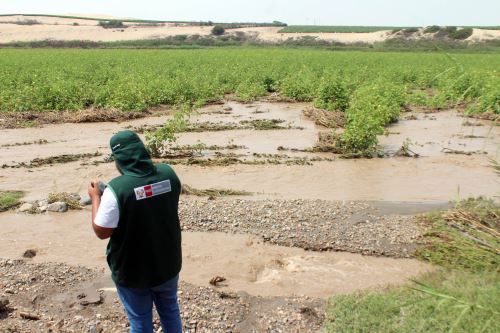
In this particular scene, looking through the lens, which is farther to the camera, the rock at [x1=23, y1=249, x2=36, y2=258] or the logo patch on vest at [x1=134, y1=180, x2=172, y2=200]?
the rock at [x1=23, y1=249, x2=36, y2=258]

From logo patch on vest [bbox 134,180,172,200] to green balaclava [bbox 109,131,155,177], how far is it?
0.10m

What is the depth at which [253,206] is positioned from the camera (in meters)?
8.95

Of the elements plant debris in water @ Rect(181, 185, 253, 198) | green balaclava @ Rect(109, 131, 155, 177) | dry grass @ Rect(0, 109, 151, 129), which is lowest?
dry grass @ Rect(0, 109, 151, 129)

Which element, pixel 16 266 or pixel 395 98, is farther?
pixel 395 98

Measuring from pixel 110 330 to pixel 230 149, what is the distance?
9.38m

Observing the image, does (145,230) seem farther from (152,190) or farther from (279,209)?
(279,209)

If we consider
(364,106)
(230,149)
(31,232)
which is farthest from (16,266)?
(364,106)

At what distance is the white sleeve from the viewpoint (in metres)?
3.53


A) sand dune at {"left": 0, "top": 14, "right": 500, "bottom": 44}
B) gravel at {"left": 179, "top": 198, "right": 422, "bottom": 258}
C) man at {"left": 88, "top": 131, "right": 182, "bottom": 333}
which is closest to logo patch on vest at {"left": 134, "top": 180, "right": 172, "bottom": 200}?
man at {"left": 88, "top": 131, "right": 182, "bottom": 333}

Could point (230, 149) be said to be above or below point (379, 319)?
below

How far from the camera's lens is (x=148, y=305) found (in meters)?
3.95

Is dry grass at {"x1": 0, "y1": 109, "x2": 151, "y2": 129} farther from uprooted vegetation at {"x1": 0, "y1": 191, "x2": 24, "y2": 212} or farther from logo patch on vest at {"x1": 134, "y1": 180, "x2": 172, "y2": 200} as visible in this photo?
logo patch on vest at {"x1": 134, "y1": 180, "x2": 172, "y2": 200}

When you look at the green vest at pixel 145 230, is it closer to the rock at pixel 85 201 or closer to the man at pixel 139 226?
the man at pixel 139 226

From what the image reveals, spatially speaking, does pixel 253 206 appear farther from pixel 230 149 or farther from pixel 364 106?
pixel 364 106
